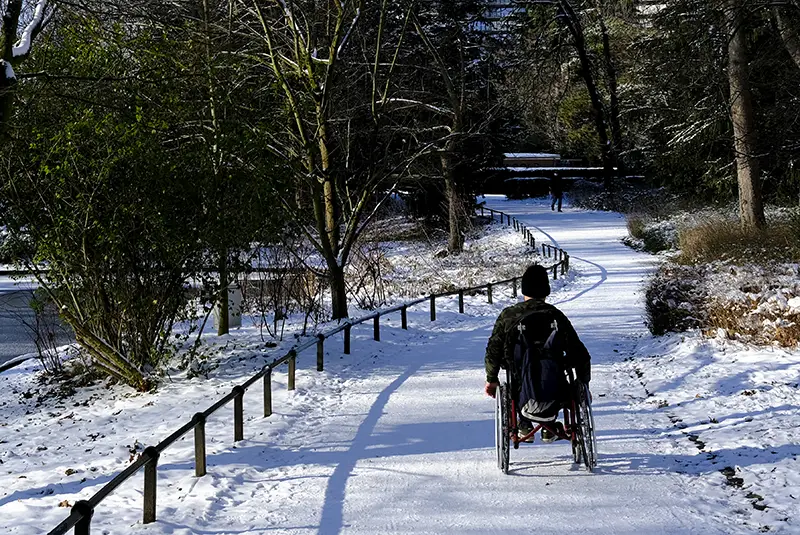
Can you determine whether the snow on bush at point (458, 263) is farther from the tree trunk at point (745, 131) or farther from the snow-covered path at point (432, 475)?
the snow-covered path at point (432, 475)

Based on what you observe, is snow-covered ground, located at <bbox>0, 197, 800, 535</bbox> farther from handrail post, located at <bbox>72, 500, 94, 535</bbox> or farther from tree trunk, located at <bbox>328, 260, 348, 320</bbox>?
tree trunk, located at <bbox>328, 260, 348, 320</bbox>

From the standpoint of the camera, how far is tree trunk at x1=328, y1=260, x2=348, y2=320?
54.9 ft

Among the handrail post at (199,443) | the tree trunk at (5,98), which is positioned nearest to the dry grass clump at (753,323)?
the handrail post at (199,443)

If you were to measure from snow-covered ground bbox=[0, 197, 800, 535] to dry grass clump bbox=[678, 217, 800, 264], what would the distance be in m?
4.18

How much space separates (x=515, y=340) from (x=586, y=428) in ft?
3.17

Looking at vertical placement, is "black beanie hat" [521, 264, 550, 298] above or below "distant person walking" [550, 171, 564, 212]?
below

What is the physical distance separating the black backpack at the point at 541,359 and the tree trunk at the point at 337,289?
1043 cm

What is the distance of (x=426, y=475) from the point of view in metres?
6.95

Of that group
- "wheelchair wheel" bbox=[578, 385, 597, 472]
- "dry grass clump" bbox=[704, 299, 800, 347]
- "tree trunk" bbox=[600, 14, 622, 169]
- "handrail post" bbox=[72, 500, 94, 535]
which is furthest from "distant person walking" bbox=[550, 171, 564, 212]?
"handrail post" bbox=[72, 500, 94, 535]

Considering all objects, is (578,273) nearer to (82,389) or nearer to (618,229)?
(618,229)

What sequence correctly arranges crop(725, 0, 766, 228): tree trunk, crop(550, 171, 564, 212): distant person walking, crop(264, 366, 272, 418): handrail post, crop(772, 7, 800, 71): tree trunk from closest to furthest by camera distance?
1. crop(264, 366, 272, 418): handrail post
2. crop(772, 7, 800, 71): tree trunk
3. crop(725, 0, 766, 228): tree trunk
4. crop(550, 171, 564, 212): distant person walking

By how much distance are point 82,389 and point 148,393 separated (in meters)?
1.91

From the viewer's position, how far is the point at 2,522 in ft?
21.2

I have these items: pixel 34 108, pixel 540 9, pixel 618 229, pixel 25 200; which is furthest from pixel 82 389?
pixel 540 9
